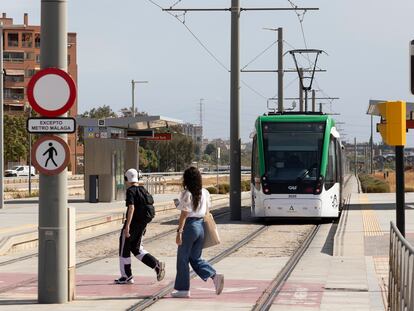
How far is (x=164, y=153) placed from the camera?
13950cm

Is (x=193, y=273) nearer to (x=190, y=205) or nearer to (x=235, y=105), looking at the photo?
(x=190, y=205)

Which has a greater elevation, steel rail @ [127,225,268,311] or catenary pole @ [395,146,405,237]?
catenary pole @ [395,146,405,237]

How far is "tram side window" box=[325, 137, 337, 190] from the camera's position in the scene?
2873 cm

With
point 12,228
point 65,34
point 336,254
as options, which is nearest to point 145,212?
point 65,34

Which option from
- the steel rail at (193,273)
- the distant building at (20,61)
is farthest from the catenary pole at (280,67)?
the distant building at (20,61)

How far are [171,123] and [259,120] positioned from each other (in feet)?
47.1

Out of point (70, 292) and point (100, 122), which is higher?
point (100, 122)

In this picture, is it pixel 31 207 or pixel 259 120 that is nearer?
pixel 259 120

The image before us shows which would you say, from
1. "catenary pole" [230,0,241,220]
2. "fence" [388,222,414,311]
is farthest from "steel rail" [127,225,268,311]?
"fence" [388,222,414,311]

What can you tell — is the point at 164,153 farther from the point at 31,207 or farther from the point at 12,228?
the point at 12,228

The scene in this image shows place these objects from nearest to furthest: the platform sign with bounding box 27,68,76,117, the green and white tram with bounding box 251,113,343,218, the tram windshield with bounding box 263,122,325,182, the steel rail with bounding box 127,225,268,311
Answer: the platform sign with bounding box 27,68,76,117 → the steel rail with bounding box 127,225,268,311 → the green and white tram with bounding box 251,113,343,218 → the tram windshield with bounding box 263,122,325,182

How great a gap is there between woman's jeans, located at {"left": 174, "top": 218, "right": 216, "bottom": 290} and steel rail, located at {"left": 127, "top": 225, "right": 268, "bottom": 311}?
1.24 feet

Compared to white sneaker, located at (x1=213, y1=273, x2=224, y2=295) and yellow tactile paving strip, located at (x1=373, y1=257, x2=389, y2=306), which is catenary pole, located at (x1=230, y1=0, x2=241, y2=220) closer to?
yellow tactile paving strip, located at (x1=373, y1=257, x2=389, y2=306)

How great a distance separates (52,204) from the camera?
39.5 ft
